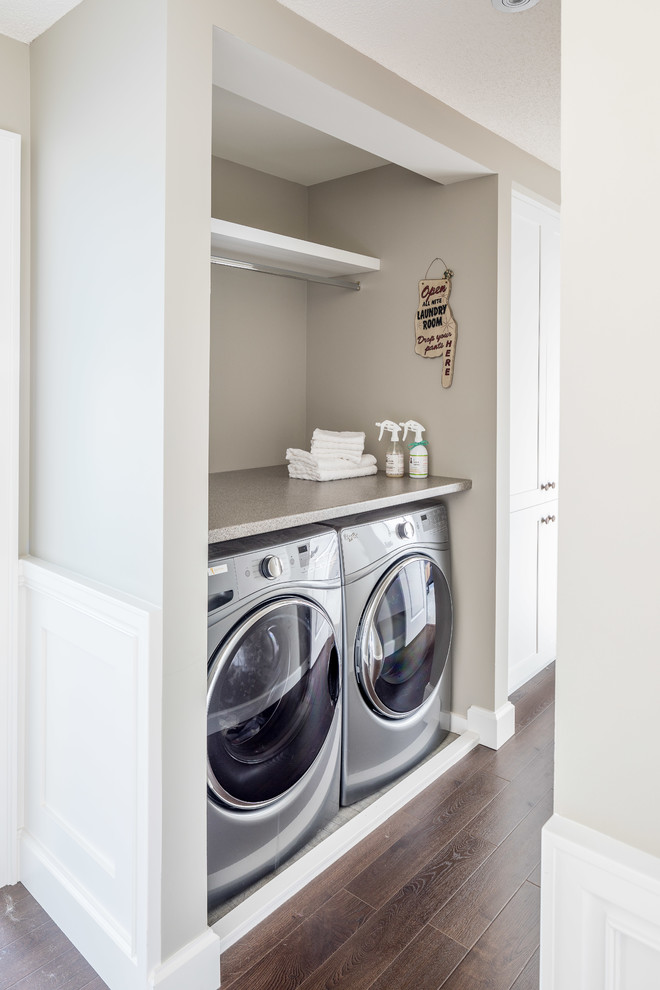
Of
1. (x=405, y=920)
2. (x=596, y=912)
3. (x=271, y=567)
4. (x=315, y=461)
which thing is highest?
(x=315, y=461)

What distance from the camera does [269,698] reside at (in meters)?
1.85

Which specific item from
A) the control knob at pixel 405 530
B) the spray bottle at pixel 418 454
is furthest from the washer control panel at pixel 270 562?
the spray bottle at pixel 418 454

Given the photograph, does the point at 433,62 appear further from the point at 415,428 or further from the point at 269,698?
the point at 269,698

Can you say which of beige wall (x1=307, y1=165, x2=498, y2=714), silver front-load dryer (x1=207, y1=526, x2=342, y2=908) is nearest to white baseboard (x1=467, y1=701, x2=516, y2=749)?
beige wall (x1=307, y1=165, x2=498, y2=714)

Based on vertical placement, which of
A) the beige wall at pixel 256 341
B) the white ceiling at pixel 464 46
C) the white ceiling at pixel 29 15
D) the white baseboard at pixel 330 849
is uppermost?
the white ceiling at pixel 464 46

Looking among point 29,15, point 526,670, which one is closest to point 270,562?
point 29,15

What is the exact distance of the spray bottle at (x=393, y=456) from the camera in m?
2.65

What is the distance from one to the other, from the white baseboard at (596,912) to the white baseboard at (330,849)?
46.9 inches

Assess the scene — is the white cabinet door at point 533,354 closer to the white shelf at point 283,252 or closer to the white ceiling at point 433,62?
the white ceiling at point 433,62

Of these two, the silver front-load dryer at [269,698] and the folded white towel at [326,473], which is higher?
the folded white towel at [326,473]

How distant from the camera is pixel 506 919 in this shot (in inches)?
69.8

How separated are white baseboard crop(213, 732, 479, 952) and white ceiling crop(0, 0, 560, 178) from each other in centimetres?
229

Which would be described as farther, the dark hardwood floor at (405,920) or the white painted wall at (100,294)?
the dark hardwood floor at (405,920)

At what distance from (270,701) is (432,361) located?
1503 mm
